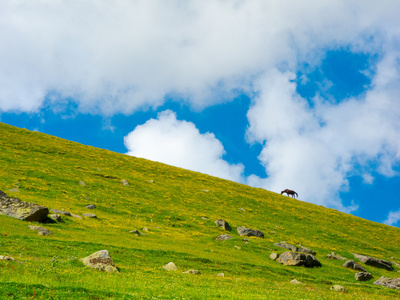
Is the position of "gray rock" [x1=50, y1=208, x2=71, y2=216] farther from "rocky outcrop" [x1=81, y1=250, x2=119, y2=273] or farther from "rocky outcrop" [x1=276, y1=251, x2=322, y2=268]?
"rocky outcrop" [x1=276, y1=251, x2=322, y2=268]

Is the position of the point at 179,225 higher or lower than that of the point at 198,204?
lower

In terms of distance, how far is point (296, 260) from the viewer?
40.2 m

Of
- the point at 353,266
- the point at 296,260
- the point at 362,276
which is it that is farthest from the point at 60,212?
the point at 353,266

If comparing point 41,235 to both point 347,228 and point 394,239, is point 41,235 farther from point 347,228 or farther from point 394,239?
point 394,239

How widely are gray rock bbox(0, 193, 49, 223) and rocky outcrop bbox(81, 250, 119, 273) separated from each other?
17716 mm

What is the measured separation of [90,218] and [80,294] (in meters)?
31.2

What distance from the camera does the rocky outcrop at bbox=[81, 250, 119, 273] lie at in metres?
21.3

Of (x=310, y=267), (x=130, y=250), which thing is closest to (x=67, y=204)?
(x=130, y=250)

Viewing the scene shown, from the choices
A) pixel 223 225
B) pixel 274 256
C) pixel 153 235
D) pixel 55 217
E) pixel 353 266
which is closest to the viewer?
pixel 55 217

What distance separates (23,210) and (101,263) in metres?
20.3

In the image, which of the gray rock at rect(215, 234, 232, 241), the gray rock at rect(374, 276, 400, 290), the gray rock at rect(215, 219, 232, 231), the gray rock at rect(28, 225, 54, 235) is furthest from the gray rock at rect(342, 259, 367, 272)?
the gray rock at rect(28, 225, 54, 235)

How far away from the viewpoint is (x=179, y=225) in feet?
168

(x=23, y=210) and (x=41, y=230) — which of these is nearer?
(x=41, y=230)

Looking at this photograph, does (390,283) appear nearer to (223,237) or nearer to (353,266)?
(353,266)
